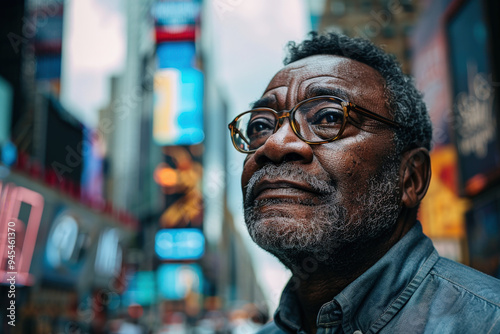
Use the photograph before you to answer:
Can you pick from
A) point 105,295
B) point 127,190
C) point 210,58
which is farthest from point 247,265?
point 105,295

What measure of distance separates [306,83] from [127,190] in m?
46.8

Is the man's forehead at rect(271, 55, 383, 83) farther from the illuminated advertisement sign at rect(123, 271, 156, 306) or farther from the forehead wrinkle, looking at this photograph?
the illuminated advertisement sign at rect(123, 271, 156, 306)

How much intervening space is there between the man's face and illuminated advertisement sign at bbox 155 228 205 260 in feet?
87.1

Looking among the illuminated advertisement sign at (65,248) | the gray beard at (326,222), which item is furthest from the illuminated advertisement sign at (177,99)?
the gray beard at (326,222)

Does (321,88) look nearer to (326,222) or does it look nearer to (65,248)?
(326,222)

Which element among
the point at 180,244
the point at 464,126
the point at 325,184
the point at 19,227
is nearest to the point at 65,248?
the point at 19,227

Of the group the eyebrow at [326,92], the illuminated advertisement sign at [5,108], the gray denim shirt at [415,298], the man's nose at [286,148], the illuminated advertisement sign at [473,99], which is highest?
the illuminated advertisement sign at [5,108]

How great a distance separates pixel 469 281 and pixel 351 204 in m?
0.44

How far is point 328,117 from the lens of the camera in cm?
174

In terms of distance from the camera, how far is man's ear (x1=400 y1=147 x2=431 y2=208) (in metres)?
1.82

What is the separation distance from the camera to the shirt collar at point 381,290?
60.4 inches

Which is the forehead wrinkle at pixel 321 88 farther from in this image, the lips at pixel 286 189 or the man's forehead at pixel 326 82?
the lips at pixel 286 189

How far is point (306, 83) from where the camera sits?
1.86 m

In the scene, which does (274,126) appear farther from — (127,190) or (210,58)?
(210,58)
